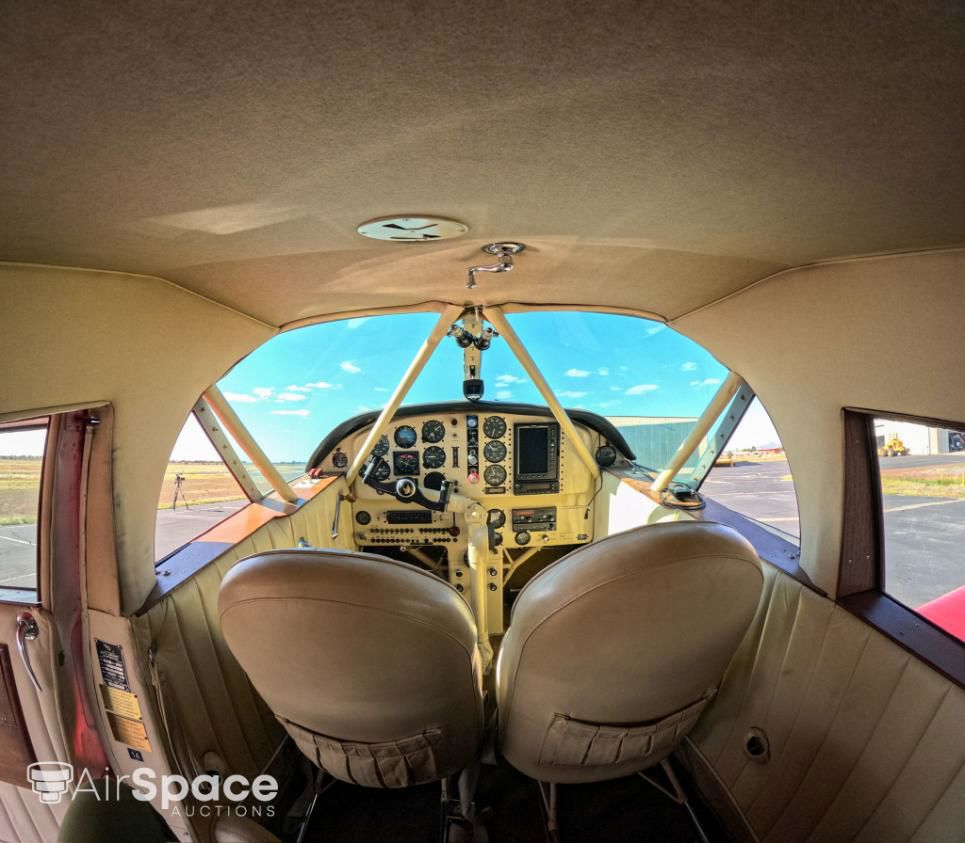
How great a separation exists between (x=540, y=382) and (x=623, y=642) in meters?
2.18

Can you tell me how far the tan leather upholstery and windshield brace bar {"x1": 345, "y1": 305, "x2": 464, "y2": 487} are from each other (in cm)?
183

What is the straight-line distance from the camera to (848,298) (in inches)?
56.6

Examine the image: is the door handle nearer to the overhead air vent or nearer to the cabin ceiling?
the cabin ceiling

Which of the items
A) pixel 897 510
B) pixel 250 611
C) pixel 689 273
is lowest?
pixel 250 611

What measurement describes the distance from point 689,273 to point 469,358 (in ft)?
5.80

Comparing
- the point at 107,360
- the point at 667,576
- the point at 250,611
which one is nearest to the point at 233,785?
the point at 250,611

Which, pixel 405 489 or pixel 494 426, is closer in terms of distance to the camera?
pixel 405 489

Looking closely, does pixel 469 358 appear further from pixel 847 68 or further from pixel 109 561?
pixel 847 68

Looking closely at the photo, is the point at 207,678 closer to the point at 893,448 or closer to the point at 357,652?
the point at 357,652

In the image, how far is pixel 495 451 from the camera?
3768 millimetres

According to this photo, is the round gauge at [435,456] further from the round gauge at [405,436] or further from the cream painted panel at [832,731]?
the cream painted panel at [832,731]

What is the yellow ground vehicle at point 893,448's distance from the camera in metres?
1.50

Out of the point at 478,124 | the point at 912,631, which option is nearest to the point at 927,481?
the point at 912,631

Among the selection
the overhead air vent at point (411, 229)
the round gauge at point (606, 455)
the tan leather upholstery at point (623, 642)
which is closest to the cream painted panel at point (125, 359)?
the overhead air vent at point (411, 229)
